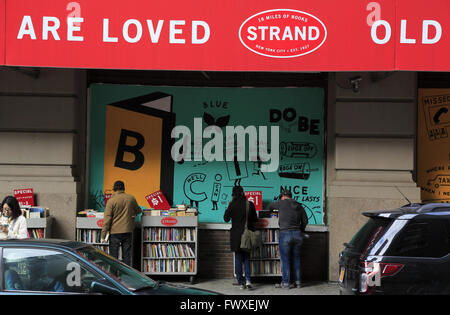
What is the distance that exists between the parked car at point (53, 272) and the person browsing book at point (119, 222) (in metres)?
4.22

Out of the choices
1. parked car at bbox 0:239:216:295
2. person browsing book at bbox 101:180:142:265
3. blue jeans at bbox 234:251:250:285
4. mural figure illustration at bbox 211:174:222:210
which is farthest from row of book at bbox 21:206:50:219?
parked car at bbox 0:239:216:295

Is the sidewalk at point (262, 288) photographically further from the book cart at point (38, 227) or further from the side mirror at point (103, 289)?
the side mirror at point (103, 289)

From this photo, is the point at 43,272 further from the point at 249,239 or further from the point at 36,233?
the point at 249,239

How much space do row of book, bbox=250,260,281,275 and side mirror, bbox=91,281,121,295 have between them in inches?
228

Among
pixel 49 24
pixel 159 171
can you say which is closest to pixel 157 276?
pixel 159 171

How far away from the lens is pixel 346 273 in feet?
23.5

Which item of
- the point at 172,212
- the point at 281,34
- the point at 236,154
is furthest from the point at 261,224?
the point at 281,34

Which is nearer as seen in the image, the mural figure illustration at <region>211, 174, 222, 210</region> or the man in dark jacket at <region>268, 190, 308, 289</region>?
the man in dark jacket at <region>268, 190, 308, 289</region>

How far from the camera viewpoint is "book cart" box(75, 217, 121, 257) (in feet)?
36.7

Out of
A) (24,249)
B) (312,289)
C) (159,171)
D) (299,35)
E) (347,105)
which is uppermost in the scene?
(299,35)

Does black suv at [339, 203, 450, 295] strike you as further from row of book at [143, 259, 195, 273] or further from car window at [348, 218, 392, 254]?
row of book at [143, 259, 195, 273]

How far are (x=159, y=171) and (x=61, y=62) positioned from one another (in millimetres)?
3277
